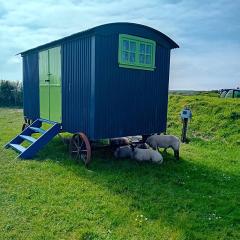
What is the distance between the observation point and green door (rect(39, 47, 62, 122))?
35.9 feet

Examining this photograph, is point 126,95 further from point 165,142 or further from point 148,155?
point 165,142

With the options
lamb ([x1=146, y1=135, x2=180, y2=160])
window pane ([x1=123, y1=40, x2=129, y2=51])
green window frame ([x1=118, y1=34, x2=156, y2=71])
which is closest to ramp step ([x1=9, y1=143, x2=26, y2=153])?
lamb ([x1=146, y1=135, x2=180, y2=160])

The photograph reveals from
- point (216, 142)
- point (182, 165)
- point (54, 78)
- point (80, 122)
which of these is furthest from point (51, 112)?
point (216, 142)

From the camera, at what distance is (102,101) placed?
9125 mm

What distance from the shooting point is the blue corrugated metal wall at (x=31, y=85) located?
12921 mm

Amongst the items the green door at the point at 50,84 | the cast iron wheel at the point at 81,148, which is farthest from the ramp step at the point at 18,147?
the cast iron wheel at the point at 81,148

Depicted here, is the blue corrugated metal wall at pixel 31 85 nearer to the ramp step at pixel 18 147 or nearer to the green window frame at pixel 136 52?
the ramp step at pixel 18 147

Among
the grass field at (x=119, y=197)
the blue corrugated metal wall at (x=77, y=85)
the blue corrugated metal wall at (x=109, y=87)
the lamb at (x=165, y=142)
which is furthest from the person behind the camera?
the lamb at (x=165, y=142)

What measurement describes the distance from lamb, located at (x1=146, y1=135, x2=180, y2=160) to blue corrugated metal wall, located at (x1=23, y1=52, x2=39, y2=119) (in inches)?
207

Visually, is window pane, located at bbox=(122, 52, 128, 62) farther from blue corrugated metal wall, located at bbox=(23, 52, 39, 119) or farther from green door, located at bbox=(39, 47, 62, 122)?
blue corrugated metal wall, located at bbox=(23, 52, 39, 119)

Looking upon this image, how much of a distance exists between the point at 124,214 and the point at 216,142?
788cm

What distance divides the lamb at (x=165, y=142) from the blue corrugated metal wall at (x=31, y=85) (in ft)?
17.3

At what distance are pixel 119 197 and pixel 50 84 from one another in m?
6.19

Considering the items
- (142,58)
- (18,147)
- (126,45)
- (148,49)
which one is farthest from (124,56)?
(18,147)
